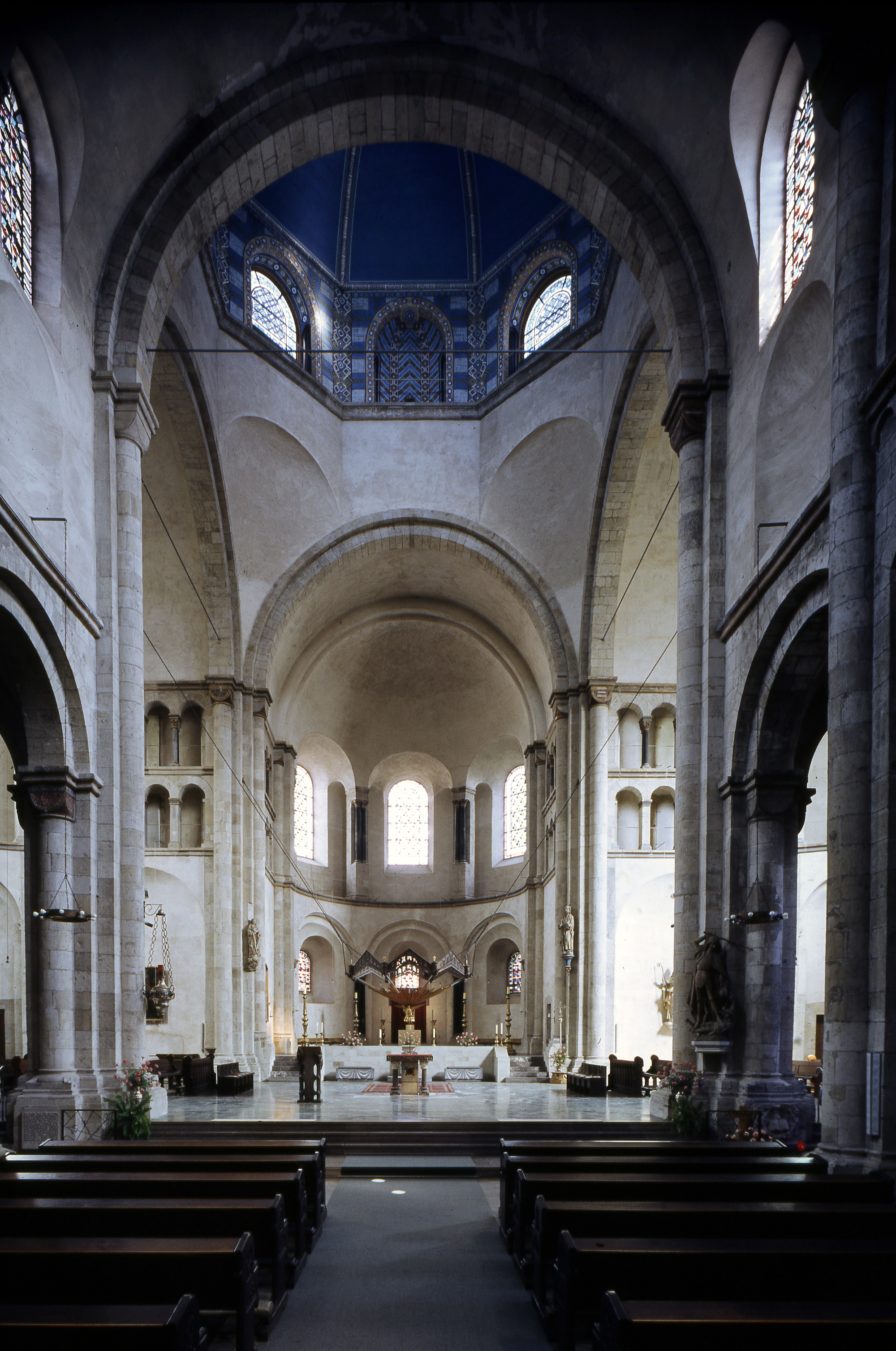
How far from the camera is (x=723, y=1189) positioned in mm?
7742

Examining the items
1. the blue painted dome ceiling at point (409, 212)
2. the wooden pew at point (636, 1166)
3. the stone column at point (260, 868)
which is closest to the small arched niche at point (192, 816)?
the stone column at point (260, 868)

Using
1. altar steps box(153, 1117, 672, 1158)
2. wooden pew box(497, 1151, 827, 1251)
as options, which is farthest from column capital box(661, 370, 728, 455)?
wooden pew box(497, 1151, 827, 1251)

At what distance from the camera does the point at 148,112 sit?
15.4m

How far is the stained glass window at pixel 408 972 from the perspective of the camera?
37938 millimetres

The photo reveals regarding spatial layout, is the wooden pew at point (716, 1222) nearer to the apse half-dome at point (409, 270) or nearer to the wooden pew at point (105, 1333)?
the wooden pew at point (105, 1333)

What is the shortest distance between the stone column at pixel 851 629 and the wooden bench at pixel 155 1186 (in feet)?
15.9

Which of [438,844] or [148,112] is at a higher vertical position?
[148,112]

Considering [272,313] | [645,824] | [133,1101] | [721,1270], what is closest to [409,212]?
[272,313]

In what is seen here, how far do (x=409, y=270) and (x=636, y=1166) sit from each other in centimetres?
2663

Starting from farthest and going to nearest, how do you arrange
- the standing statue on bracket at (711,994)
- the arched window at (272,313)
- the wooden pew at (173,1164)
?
1. the arched window at (272,313)
2. the standing statue on bracket at (711,994)
3. the wooden pew at (173,1164)

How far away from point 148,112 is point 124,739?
27.6 ft

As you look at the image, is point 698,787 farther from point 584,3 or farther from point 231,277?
point 231,277

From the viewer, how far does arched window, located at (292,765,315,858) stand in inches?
1449

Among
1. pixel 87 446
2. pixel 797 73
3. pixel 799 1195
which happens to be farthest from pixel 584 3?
pixel 799 1195
